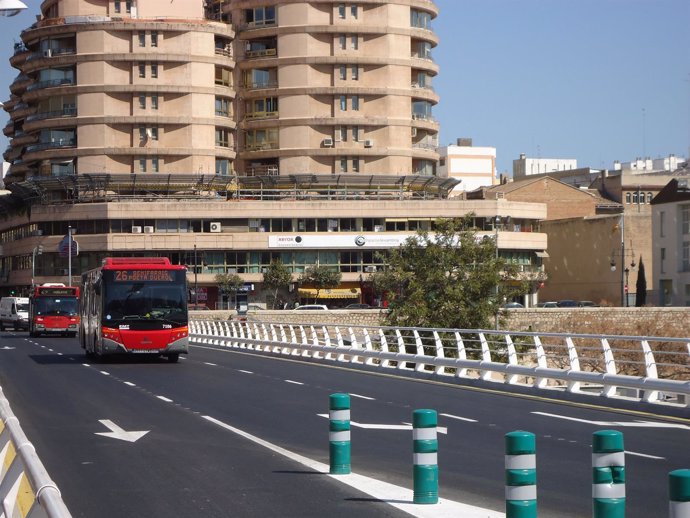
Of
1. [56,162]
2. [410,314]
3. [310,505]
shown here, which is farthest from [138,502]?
[56,162]

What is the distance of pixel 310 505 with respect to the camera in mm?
11805

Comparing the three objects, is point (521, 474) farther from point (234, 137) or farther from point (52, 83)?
point (234, 137)

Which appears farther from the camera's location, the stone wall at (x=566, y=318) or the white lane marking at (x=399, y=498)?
the stone wall at (x=566, y=318)

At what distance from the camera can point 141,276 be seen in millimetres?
40000

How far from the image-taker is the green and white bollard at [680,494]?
6.05 m

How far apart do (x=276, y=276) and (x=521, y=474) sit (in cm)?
9570

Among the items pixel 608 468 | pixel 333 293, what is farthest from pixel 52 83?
pixel 608 468

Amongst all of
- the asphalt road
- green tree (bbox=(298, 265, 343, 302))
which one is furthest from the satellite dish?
green tree (bbox=(298, 265, 343, 302))

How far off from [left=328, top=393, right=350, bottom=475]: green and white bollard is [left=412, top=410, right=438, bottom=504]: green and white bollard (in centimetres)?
129

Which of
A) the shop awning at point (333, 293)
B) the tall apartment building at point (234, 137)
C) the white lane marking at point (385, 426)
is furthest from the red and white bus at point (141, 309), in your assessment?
the tall apartment building at point (234, 137)

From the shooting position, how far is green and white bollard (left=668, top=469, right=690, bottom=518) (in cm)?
605

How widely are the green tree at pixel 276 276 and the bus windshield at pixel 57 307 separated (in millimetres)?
34903

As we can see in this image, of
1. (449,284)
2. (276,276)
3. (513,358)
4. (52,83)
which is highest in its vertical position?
(52,83)

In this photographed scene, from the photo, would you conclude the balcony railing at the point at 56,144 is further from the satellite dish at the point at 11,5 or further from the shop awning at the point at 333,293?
the satellite dish at the point at 11,5
